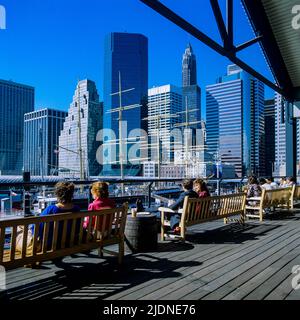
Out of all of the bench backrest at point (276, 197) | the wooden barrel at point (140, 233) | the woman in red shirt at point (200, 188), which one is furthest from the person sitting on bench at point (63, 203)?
the bench backrest at point (276, 197)

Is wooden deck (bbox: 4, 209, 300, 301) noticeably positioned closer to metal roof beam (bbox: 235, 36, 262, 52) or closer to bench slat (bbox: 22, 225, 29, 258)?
bench slat (bbox: 22, 225, 29, 258)

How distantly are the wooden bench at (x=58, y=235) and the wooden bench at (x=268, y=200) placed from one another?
5035 mm

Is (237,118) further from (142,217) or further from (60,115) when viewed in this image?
(142,217)

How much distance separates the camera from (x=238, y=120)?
12238 cm

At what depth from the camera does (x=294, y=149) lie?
44.0 ft

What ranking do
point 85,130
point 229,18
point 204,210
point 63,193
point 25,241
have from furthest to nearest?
point 85,130 < point 229,18 < point 204,210 < point 63,193 < point 25,241

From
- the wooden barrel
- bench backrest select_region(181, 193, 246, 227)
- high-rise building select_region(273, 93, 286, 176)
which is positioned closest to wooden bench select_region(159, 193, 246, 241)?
bench backrest select_region(181, 193, 246, 227)

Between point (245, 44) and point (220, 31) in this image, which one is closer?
point (220, 31)

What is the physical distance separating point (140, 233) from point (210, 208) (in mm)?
1976

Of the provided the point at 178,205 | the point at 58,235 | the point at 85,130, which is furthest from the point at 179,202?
the point at 85,130

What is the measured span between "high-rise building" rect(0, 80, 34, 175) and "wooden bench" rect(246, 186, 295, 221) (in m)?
55.2

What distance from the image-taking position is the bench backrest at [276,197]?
8766mm

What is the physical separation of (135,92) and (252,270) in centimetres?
13798

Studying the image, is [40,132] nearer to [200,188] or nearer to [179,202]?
[200,188]
